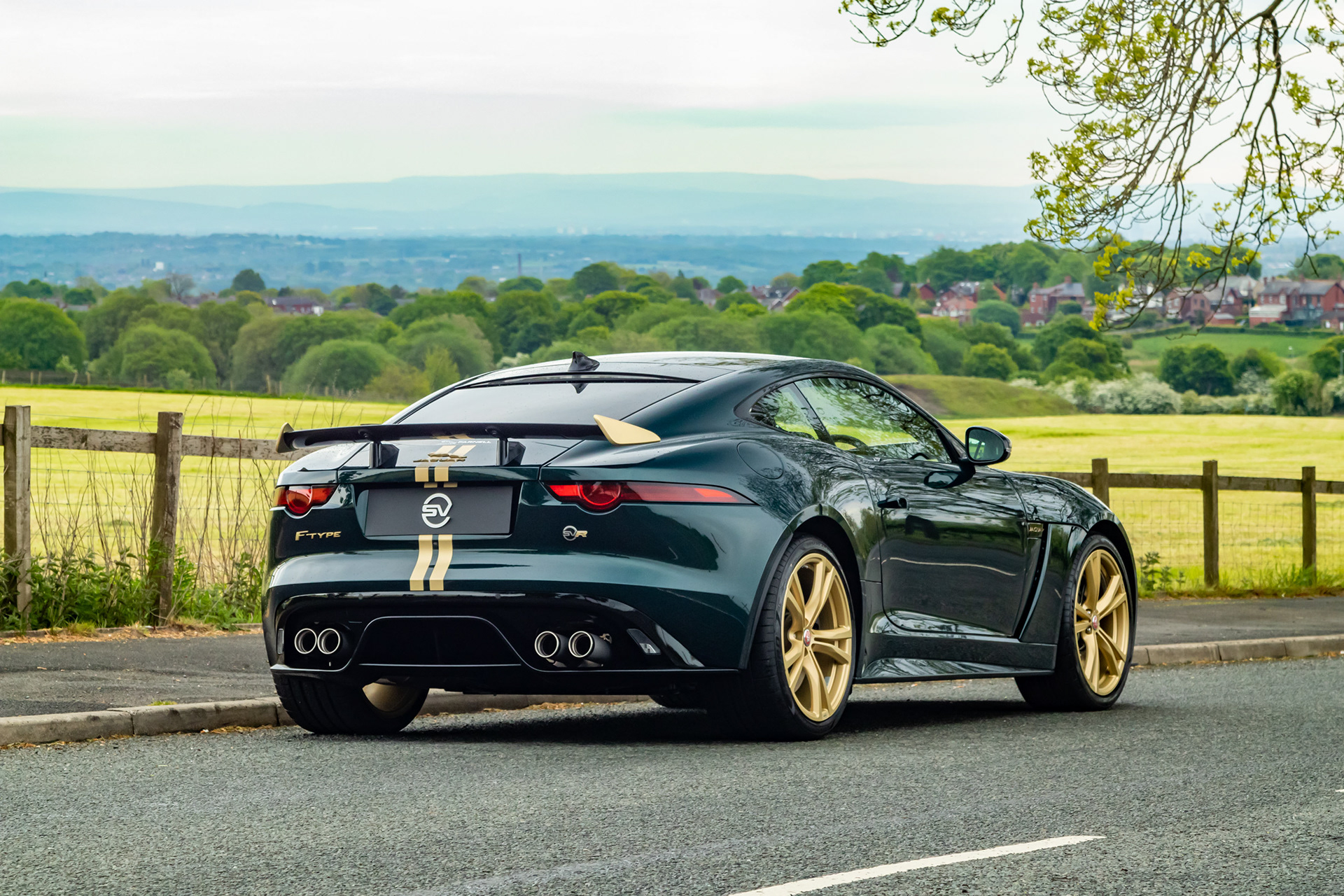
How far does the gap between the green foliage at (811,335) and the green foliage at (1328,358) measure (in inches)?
1498

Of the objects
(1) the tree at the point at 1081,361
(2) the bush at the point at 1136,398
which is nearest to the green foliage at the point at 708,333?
(1) the tree at the point at 1081,361

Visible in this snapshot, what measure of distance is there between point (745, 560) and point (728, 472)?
0.34 meters

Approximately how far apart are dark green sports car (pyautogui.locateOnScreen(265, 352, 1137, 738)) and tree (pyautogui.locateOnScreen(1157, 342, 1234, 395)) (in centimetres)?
14676

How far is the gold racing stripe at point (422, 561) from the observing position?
6395 mm

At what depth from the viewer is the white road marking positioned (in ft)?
14.2

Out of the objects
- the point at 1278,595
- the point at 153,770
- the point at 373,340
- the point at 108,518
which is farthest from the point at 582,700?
the point at 373,340

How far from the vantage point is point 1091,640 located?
347 inches

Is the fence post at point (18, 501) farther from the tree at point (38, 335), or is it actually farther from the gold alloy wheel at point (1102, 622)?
the tree at point (38, 335)

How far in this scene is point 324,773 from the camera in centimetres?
622

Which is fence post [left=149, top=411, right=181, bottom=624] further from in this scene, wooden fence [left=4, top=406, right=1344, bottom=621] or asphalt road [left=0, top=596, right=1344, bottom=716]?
asphalt road [left=0, top=596, right=1344, bottom=716]

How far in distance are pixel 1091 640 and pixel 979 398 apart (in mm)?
114050

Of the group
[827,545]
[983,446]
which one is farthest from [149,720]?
[983,446]

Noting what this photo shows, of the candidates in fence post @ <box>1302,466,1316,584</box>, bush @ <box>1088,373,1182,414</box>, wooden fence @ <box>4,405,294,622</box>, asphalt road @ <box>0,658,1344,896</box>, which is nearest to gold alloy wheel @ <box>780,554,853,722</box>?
asphalt road @ <box>0,658,1344,896</box>

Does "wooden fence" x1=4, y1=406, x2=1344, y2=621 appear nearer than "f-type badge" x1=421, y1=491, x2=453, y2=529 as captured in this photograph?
No
